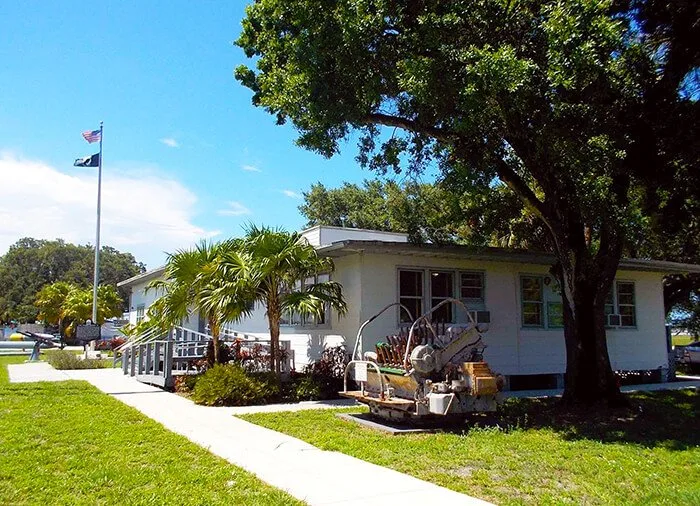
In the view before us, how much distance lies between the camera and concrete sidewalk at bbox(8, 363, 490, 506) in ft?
17.7

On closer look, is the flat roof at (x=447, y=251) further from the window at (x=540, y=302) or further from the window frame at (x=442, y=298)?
the window at (x=540, y=302)

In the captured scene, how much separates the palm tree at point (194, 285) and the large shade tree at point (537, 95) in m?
3.50

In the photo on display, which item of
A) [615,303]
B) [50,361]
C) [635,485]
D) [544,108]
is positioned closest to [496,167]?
[544,108]

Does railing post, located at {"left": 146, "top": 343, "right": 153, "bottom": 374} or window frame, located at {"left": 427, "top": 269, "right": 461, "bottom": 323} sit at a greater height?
window frame, located at {"left": 427, "top": 269, "right": 461, "bottom": 323}

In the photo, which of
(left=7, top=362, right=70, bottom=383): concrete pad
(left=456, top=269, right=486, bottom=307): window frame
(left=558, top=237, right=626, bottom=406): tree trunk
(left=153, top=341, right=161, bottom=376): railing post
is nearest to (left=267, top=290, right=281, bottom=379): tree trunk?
(left=153, top=341, right=161, bottom=376): railing post

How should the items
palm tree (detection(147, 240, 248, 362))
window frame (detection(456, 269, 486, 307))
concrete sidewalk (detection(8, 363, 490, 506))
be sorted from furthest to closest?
window frame (detection(456, 269, 486, 307)), palm tree (detection(147, 240, 248, 362)), concrete sidewalk (detection(8, 363, 490, 506))

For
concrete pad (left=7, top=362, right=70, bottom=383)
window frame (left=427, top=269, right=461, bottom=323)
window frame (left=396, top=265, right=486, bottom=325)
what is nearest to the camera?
window frame (left=396, top=265, right=486, bottom=325)

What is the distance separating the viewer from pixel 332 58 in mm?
9789

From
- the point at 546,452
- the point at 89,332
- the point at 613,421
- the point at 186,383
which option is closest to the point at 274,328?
the point at 186,383

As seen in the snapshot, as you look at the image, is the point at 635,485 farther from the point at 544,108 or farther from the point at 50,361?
the point at 50,361

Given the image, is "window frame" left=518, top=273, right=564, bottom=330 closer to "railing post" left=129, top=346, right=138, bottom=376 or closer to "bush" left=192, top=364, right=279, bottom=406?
"bush" left=192, top=364, right=279, bottom=406

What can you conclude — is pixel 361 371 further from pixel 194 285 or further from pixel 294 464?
pixel 194 285

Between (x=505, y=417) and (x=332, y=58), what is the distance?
265 inches

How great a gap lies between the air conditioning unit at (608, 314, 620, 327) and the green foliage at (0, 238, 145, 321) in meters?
62.5
